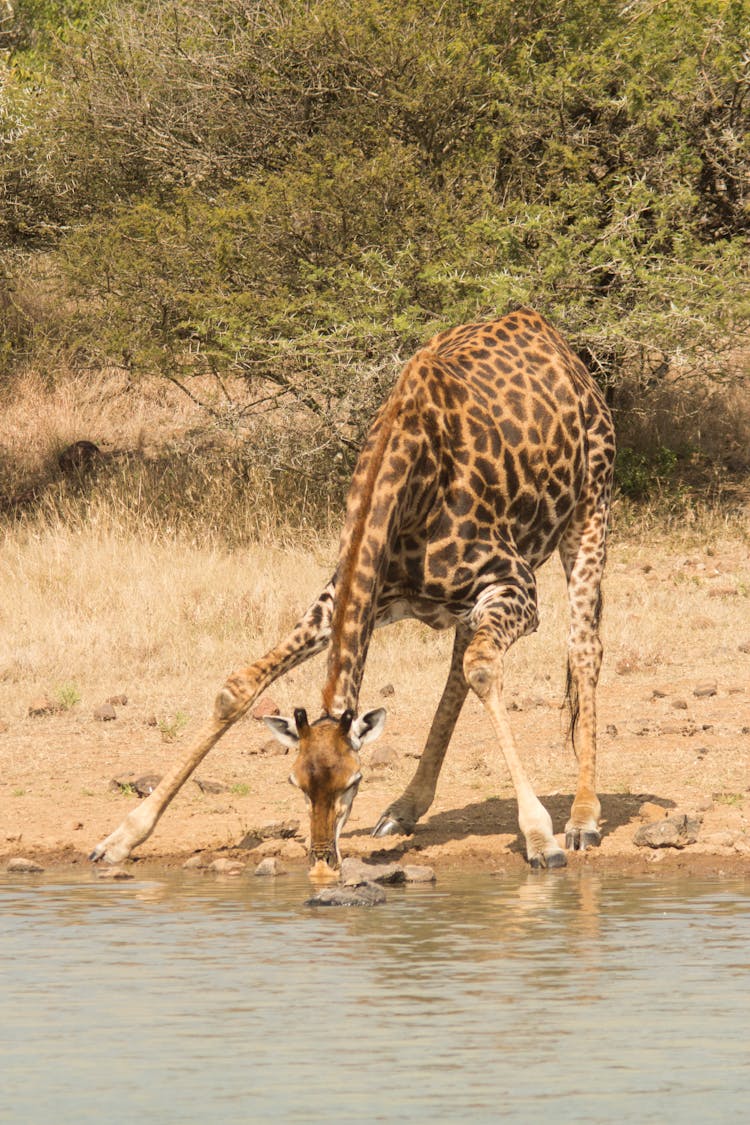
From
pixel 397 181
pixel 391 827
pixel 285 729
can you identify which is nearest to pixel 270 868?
pixel 391 827

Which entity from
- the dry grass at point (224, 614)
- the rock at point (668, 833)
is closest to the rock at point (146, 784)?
the dry grass at point (224, 614)

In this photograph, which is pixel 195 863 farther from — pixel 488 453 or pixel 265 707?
pixel 265 707

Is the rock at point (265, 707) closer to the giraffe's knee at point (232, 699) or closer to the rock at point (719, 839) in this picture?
the giraffe's knee at point (232, 699)

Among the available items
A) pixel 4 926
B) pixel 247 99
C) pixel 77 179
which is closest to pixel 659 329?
pixel 247 99

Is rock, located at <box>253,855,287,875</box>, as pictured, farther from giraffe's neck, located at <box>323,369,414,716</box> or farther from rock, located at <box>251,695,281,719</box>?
rock, located at <box>251,695,281,719</box>

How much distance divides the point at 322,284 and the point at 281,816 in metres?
10.0

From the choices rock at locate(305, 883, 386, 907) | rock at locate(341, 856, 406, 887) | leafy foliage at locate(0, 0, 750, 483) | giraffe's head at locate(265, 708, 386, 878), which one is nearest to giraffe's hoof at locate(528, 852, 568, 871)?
rock at locate(341, 856, 406, 887)

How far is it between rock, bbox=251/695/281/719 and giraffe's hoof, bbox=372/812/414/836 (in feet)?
7.06

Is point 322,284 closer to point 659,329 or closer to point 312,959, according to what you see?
point 659,329

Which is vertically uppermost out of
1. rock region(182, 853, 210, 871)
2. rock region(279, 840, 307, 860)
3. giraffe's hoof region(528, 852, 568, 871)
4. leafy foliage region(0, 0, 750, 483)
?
leafy foliage region(0, 0, 750, 483)

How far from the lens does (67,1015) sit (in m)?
5.34

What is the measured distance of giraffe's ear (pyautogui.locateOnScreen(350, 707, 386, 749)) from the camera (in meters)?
7.09

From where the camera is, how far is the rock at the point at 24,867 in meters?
8.34

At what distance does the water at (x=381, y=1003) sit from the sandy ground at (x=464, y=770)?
830 millimetres
